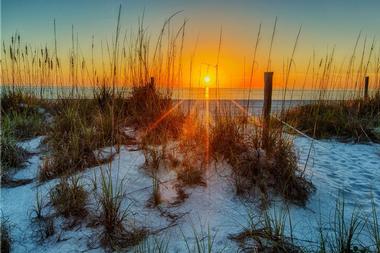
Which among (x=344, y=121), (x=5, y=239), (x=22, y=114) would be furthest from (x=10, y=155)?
(x=344, y=121)

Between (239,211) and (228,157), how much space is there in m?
0.70

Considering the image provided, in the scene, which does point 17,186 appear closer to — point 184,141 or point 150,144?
point 150,144

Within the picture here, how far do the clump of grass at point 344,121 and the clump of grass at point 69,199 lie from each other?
3.44m

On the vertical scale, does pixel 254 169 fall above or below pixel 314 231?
above

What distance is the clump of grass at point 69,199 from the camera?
2482mm

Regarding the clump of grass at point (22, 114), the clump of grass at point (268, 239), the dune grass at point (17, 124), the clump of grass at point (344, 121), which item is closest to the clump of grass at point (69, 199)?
the dune grass at point (17, 124)

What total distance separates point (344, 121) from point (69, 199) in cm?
507

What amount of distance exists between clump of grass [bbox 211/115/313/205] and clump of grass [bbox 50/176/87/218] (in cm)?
126

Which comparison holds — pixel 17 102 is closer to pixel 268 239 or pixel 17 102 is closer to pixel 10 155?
pixel 10 155

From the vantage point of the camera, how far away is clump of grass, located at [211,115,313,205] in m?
2.74

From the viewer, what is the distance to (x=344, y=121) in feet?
Result: 19.3

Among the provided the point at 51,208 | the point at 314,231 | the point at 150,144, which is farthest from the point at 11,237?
the point at 314,231

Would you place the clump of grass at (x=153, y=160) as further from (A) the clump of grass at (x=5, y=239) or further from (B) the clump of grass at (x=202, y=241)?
(A) the clump of grass at (x=5, y=239)

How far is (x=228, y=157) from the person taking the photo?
312 centimetres
